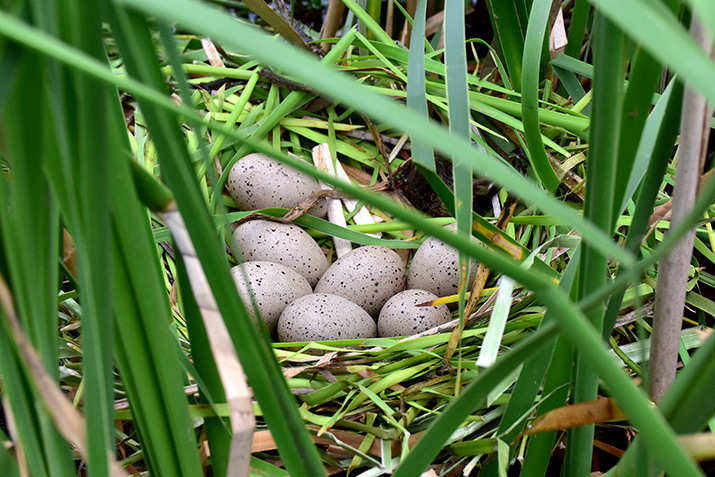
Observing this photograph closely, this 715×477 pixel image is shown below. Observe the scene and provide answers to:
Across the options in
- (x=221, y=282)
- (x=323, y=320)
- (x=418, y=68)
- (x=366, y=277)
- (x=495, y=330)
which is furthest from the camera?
(x=366, y=277)

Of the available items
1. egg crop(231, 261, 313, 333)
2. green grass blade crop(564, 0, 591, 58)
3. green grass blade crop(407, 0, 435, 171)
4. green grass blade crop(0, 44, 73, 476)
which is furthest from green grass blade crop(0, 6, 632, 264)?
green grass blade crop(564, 0, 591, 58)

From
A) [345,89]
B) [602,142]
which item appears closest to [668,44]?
[345,89]

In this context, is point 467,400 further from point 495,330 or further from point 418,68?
point 418,68

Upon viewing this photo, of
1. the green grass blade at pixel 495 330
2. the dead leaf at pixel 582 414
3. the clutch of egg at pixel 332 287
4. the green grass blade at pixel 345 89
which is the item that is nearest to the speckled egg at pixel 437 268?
the clutch of egg at pixel 332 287

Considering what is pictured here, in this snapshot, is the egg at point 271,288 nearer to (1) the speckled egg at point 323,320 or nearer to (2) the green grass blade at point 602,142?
(1) the speckled egg at point 323,320

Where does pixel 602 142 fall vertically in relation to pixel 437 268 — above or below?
above

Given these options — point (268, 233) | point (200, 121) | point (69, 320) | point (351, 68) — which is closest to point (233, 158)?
point (268, 233)

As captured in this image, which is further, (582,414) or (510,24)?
(510,24)
